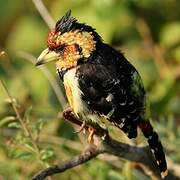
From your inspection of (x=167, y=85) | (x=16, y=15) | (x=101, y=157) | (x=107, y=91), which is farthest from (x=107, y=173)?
(x=16, y=15)

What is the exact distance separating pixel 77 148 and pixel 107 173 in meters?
0.31

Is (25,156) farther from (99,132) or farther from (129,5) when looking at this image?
(129,5)

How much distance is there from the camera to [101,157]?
3416mm

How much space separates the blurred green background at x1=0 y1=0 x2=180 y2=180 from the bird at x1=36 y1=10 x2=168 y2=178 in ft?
2.68

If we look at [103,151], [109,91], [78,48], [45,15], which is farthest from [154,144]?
[45,15]

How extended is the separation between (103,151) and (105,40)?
1895 millimetres

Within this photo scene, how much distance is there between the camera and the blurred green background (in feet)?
12.4

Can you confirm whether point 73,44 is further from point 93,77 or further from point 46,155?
point 46,155

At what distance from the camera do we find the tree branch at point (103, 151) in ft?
8.91

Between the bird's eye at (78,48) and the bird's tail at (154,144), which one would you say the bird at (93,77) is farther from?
the bird's tail at (154,144)

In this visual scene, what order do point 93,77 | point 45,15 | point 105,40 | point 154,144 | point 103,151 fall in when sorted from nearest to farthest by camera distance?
point 93,77, point 103,151, point 154,144, point 45,15, point 105,40

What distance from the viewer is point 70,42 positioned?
2.80 m

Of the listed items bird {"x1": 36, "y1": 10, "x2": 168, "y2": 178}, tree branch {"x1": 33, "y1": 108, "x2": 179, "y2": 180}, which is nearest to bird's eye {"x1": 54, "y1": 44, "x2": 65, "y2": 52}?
bird {"x1": 36, "y1": 10, "x2": 168, "y2": 178}

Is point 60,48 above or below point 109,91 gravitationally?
above
